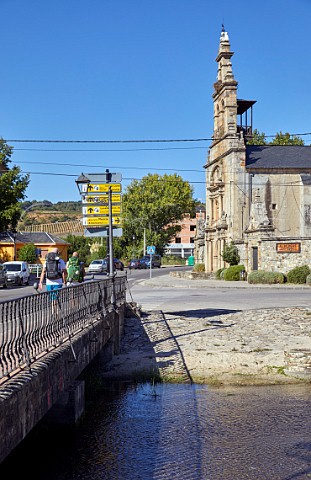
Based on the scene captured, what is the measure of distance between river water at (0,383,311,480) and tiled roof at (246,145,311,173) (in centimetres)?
4098

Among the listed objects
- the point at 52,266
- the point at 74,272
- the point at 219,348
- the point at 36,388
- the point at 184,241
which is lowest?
the point at 219,348

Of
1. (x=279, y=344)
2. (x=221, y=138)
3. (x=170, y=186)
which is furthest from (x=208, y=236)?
(x=279, y=344)

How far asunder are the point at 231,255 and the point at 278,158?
37.2 ft

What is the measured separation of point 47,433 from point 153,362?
6.34 metres

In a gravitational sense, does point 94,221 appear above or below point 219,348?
above

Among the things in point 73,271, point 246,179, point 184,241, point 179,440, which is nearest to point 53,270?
point 73,271

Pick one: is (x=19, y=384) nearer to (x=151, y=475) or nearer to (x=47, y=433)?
(x=151, y=475)

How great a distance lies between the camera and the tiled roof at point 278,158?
5409 centimetres

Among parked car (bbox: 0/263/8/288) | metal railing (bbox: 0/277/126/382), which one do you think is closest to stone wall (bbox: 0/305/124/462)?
metal railing (bbox: 0/277/126/382)

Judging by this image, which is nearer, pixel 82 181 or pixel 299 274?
pixel 82 181

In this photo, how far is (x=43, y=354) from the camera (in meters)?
8.62

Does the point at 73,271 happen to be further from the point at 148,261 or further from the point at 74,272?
the point at 148,261

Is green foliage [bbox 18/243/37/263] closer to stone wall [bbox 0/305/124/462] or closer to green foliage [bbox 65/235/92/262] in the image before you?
green foliage [bbox 65/235/92/262]

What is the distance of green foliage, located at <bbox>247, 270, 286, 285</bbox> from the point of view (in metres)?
42.1
